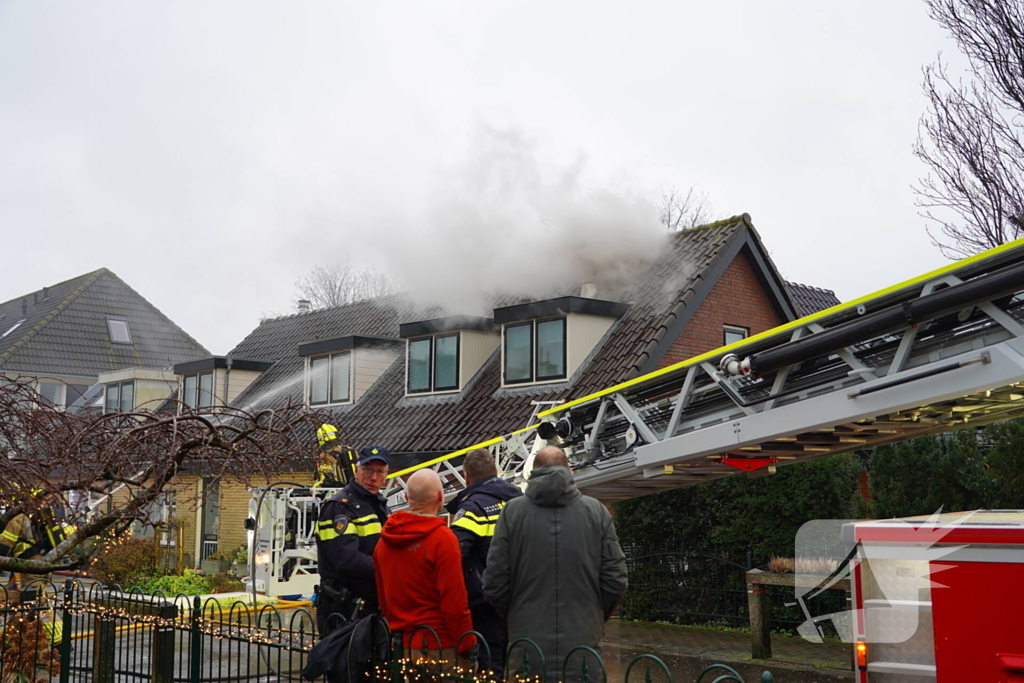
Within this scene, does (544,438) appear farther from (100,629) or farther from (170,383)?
(170,383)

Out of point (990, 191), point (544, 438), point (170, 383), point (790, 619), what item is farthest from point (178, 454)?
point (170, 383)

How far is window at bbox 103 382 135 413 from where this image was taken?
2889cm

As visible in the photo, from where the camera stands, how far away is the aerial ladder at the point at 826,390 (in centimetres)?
606

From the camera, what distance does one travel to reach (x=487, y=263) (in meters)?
19.0

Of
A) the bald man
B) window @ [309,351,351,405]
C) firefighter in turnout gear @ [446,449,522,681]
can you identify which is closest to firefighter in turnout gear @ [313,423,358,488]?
firefighter in turnout gear @ [446,449,522,681]

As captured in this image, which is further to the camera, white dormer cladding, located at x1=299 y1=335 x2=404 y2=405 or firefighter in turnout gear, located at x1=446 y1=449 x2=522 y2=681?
white dormer cladding, located at x1=299 y1=335 x2=404 y2=405

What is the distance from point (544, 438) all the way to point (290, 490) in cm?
694

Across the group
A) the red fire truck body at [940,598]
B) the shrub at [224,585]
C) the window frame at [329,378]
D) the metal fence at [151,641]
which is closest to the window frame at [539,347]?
the window frame at [329,378]

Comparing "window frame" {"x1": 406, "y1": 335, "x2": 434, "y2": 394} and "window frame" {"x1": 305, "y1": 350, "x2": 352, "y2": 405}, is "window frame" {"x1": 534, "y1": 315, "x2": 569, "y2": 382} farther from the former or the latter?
"window frame" {"x1": 305, "y1": 350, "x2": 352, "y2": 405}

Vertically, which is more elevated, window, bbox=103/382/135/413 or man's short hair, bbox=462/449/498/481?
window, bbox=103/382/135/413

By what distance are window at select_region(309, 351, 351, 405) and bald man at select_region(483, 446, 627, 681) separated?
57.5 feet

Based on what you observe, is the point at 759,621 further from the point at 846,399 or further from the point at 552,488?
the point at 552,488

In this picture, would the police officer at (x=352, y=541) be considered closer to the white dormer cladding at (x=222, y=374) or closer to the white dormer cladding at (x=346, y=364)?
the white dormer cladding at (x=346, y=364)

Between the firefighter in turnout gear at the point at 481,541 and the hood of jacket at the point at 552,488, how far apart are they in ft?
2.10
